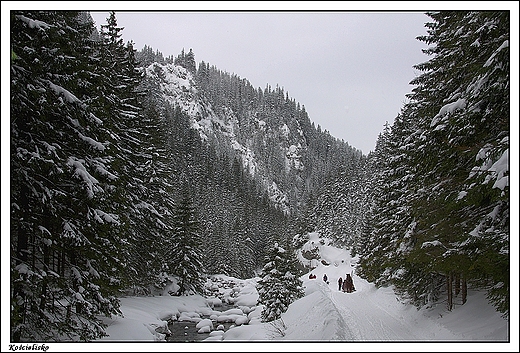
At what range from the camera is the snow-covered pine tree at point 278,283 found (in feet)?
63.6

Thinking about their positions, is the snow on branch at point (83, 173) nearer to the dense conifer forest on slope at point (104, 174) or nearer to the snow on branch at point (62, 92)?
the dense conifer forest on slope at point (104, 174)

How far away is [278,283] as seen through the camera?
1970 centimetres

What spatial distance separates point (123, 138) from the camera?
15.9m

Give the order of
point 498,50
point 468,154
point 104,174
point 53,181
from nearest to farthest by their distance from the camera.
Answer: point 498,50 < point 468,154 < point 53,181 < point 104,174

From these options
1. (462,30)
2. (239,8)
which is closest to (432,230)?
(462,30)

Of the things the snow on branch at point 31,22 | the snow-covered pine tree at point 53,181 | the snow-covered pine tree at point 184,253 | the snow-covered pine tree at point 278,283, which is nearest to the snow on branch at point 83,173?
the snow-covered pine tree at point 53,181

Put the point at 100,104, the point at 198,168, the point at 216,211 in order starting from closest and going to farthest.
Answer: the point at 100,104, the point at 216,211, the point at 198,168

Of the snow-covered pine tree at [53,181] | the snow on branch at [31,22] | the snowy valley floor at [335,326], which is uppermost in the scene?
the snow on branch at [31,22]

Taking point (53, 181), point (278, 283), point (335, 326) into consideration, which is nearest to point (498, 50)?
point (335, 326)

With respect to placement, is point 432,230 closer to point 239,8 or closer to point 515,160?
point 515,160

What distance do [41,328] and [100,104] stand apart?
6.11 m

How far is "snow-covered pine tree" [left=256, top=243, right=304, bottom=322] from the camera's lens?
763 inches

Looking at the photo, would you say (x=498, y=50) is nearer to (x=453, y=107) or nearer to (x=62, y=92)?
(x=453, y=107)

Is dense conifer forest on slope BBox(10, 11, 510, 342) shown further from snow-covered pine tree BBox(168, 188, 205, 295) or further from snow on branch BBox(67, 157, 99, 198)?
snow-covered pine tree BBox(168, 188, 205, 295)
